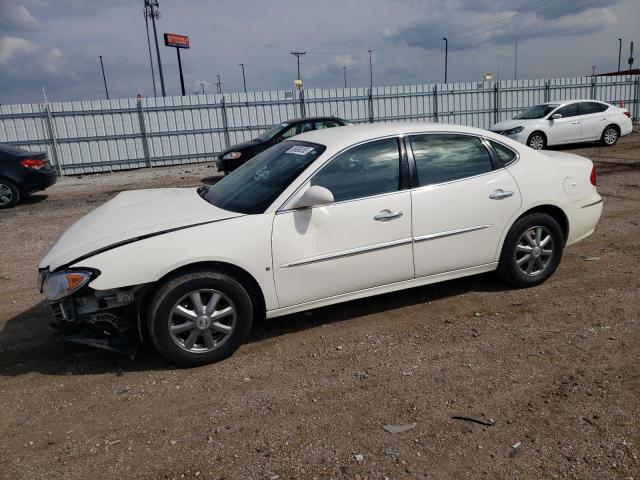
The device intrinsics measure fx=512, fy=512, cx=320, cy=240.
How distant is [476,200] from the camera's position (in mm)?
4324

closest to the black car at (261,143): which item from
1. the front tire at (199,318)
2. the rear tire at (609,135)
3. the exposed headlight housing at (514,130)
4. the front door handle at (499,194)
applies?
the exposed headlight housing at (514,130)

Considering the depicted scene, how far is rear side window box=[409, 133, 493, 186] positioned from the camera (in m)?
4.23

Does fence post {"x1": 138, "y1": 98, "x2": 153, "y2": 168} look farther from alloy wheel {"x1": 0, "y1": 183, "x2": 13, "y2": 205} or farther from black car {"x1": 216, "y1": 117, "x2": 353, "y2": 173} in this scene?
alloy wheel {"x1": 0, "y1": 183, "x2": 13, "y2": 205}

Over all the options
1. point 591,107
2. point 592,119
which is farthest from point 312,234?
point 591,107

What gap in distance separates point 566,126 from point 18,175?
1491 cm

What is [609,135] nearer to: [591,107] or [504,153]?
[591,107]

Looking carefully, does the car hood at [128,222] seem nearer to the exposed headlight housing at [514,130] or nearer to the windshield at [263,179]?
the windshield at [263,179]

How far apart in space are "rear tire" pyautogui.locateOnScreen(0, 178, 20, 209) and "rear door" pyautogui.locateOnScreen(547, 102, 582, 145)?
47.0 ft

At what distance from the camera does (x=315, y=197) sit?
12.0ft

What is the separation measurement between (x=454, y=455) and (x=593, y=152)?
1533 centimetres

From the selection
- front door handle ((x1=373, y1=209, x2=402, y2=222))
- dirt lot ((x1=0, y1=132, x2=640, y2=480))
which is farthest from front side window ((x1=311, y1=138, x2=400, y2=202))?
dirt lot ((x1=0, y1=132, x2=640, y2=480))

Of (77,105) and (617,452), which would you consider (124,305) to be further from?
(77,105)

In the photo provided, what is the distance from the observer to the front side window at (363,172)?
393cm

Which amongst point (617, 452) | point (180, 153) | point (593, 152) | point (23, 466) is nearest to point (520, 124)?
point (593, 152)
